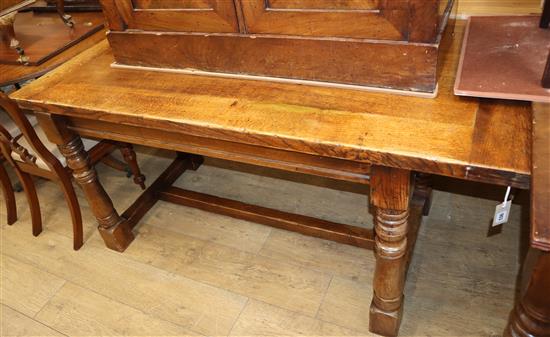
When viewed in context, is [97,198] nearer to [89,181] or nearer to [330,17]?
[89,181]

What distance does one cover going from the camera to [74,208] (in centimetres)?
194

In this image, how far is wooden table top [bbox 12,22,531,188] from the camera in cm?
92

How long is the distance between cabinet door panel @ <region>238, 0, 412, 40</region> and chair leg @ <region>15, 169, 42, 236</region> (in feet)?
4.61

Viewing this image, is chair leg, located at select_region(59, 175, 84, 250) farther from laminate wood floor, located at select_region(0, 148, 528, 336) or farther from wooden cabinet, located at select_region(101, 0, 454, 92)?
wooden cabinet, located at select_region(101, 0, 454, 92)

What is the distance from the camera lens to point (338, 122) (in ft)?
3.46

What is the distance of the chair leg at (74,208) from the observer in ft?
6.15

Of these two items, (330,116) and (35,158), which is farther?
(35,158)

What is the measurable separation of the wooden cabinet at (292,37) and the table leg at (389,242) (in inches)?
10.0

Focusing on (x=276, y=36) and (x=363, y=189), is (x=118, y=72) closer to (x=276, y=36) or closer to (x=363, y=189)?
(x=276, y=36)

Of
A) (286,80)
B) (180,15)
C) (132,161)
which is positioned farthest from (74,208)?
(286,80)

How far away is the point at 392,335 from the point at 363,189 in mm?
778

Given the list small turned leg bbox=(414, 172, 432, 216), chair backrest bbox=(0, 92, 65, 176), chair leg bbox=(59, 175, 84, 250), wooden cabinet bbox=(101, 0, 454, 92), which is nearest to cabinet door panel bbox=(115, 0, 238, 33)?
wooden cabinet bbox=(101, 0, 454, 92)

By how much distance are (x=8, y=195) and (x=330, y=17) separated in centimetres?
184

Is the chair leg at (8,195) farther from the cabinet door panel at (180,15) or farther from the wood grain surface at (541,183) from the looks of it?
the wood grain surface at (541,183)
